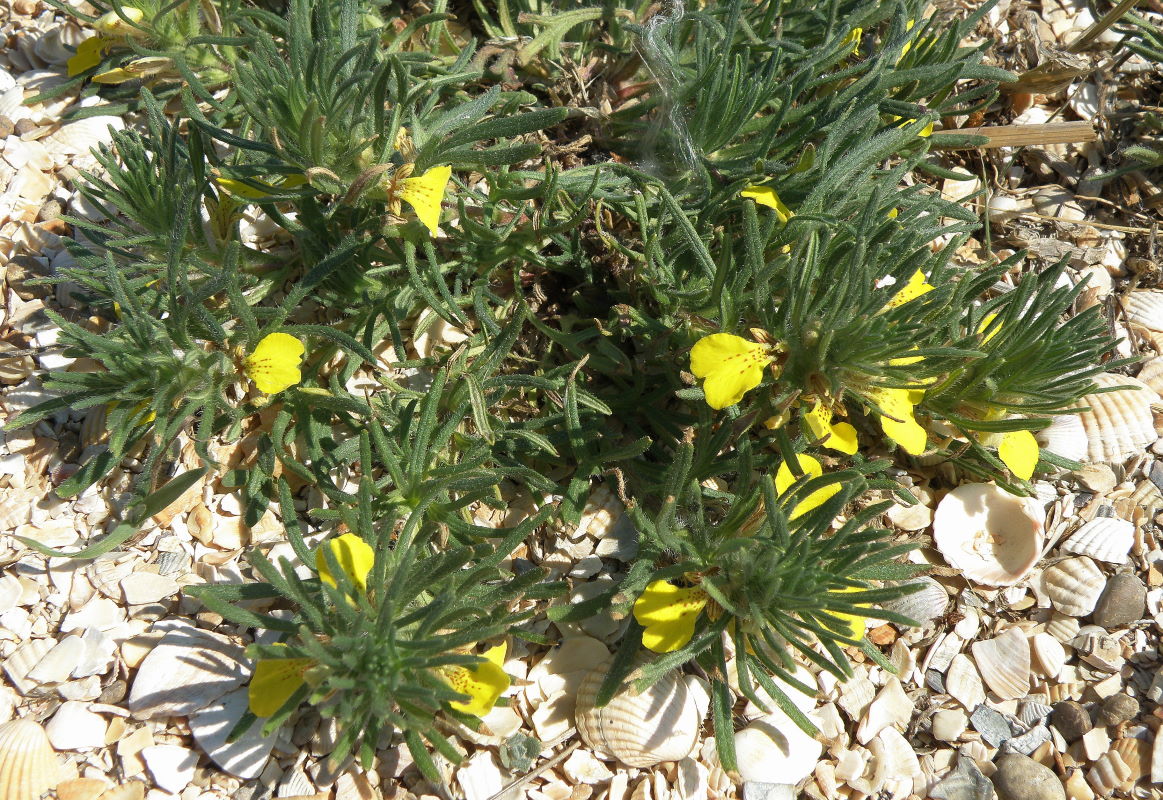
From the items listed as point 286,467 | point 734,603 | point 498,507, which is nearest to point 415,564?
point 498,507

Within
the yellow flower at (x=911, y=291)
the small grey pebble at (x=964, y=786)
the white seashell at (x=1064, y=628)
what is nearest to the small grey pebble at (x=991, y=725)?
the small grey pebble at (x=964, y=786)

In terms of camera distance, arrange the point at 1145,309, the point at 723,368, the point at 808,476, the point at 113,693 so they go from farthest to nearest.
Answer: the point at 1145,309 < the point at 113,693 < the point at 808,476 < the point at 723,368

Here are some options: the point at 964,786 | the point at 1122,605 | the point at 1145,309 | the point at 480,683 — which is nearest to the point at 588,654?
the point at 480,683

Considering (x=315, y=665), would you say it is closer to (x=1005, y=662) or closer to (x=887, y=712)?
(x=887, y=712)

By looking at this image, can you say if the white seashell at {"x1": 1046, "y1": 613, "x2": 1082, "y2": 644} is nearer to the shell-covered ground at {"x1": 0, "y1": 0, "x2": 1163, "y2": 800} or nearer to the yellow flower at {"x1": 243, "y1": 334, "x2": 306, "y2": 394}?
the shell-covered ground at {"x1": 0, "y1": 0, "x2": 1163, "y2": 800}

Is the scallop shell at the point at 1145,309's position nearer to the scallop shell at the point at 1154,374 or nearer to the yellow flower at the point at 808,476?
the scallop shell at the point at 1154,374

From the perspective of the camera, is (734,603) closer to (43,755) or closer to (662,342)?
(662,342)
